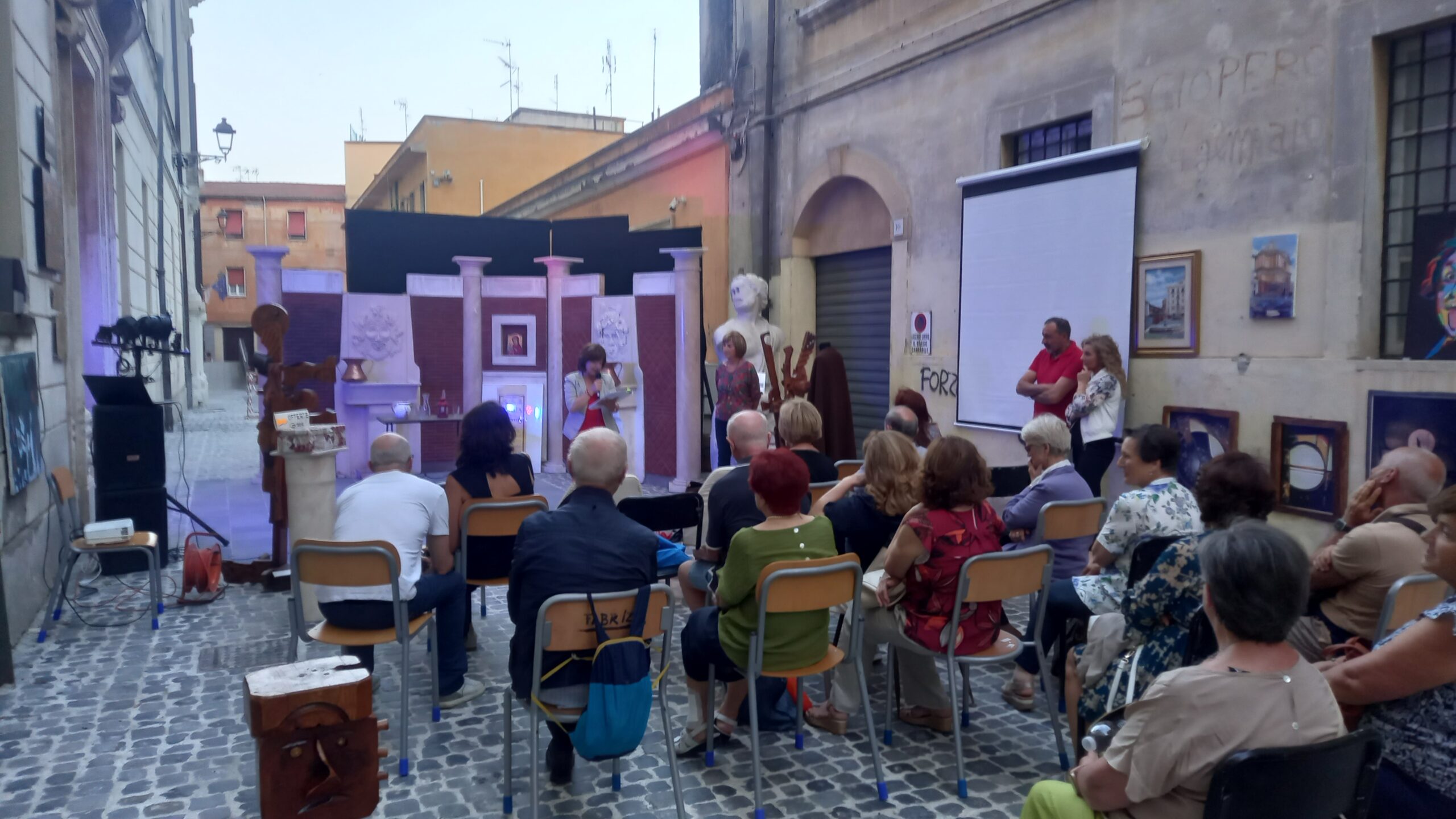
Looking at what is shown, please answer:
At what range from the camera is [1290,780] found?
1.78 m

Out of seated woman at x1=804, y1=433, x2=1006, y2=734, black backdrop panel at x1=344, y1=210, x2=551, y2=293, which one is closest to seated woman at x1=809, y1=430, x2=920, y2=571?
seated woman at x1=804, y1=433, x2=1006, y2=734

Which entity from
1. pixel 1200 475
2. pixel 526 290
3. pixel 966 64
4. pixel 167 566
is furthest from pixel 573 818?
pixel 526 290

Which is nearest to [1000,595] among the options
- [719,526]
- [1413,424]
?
[719,526]

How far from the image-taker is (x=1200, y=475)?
3.00m

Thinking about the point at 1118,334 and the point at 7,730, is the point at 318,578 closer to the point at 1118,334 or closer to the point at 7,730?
the point at 7,730

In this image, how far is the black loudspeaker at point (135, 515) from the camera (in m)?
6.11

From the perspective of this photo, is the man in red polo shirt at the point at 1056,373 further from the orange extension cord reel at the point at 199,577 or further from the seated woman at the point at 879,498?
the orange extension cord reel at the point at 199,577

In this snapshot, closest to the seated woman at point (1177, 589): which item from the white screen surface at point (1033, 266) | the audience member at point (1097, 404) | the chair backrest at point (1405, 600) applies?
the chair backrest at point (1405, 600)

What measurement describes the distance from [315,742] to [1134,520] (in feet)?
9.37

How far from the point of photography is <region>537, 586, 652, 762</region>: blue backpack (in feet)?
9.21

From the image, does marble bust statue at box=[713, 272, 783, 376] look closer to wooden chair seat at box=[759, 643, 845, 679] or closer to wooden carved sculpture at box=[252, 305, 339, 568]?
wooden carved sculpture at box=[252, 305, 339, 568]

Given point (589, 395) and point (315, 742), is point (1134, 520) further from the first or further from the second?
point (589, 395)

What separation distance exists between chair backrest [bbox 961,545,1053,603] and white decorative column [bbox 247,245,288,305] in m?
8.15

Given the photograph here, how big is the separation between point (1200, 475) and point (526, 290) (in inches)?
337
